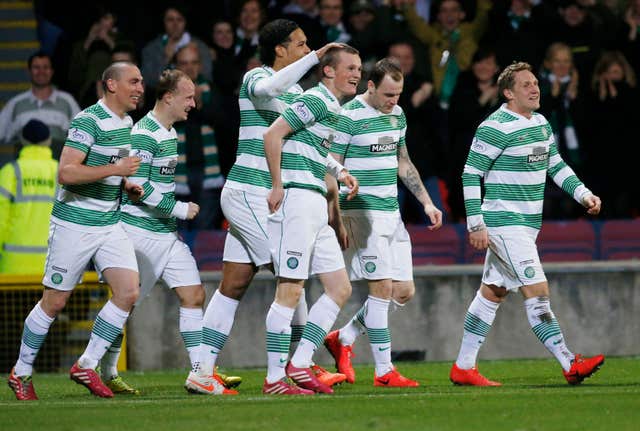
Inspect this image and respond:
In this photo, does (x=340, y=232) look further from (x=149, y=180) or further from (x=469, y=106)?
(x=469, y=106)

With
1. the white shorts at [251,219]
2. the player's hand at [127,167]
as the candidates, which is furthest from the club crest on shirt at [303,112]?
the player's hand at [127,167]

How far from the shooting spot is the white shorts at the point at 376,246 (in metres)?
9.94

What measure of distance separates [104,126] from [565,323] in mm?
5024

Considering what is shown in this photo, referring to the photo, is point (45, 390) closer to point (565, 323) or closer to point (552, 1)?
point (565, 323)

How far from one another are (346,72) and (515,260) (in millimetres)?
1744

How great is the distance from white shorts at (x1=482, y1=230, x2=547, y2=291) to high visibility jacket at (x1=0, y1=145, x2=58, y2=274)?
4226 millimetres

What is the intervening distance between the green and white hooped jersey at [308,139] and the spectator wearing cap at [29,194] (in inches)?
151

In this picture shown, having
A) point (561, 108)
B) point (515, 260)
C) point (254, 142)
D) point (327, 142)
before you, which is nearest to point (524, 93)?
point (515, 260)

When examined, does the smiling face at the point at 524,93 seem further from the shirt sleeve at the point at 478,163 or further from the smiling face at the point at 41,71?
the smiling face at the point at 41,71

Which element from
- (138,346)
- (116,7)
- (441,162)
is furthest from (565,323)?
(116,7)

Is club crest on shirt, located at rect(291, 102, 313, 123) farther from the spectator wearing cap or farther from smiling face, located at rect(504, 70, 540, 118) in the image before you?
the spectator wearing cap

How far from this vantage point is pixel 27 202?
40.3ft

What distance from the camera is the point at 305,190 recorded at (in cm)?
895

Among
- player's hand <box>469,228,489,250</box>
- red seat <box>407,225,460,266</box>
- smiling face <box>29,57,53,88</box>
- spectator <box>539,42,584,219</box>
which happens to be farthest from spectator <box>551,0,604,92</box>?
player's hand <box>469,228,489,250</box>
